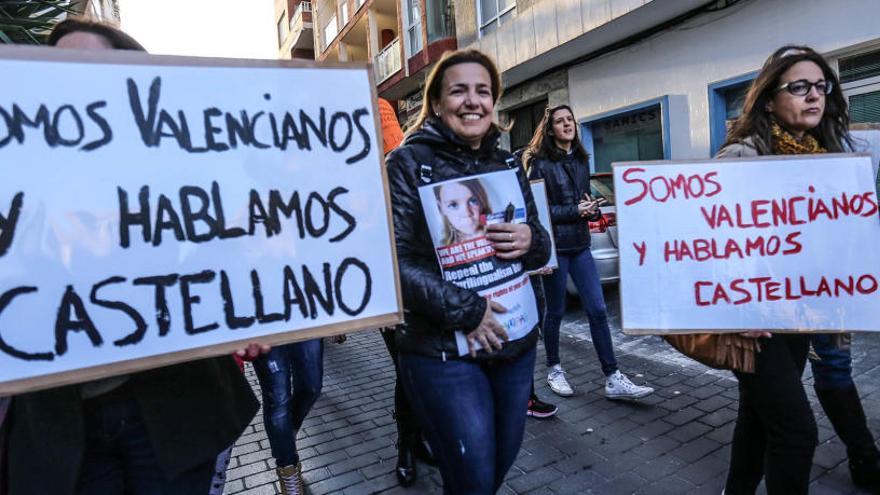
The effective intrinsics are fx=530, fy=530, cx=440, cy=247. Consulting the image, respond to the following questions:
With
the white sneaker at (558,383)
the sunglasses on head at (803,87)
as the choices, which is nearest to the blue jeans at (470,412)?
the sunglasses on head at (803,87)

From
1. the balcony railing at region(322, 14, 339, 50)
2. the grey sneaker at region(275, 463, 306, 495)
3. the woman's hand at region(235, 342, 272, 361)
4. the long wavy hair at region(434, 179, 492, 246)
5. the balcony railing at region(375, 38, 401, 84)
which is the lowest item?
the grey sneaker at region(275, 463, 306, 495)

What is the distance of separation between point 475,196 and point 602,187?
4.80m

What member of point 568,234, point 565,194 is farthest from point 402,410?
point 565,194

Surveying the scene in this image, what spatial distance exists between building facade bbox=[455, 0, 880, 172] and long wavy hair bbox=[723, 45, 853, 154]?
4.23 metres

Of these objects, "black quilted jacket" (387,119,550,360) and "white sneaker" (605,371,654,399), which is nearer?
"black quilted jacket" (387,119,550,360)

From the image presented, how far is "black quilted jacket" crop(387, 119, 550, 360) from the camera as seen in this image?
1637 millimetres

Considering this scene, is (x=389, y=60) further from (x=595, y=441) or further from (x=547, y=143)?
(x=595, y=441)

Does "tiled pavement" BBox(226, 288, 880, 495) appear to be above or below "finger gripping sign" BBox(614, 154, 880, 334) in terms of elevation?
below

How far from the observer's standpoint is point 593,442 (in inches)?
123

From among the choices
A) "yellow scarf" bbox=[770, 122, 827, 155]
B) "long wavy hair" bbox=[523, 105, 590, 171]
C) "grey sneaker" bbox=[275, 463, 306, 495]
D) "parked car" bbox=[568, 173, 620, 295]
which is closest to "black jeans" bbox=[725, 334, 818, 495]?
"yellow scarf" bbox=[770, 122, 827, 155]

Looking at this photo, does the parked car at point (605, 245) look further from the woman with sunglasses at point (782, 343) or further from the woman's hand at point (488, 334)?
the woman's hand at point (488, 334)

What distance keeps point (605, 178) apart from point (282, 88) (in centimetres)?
546

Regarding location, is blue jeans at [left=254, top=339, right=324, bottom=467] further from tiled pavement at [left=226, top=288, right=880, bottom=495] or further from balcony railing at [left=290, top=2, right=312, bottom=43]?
balcony railing at [left=290, top=2, right=312, bottom=43]

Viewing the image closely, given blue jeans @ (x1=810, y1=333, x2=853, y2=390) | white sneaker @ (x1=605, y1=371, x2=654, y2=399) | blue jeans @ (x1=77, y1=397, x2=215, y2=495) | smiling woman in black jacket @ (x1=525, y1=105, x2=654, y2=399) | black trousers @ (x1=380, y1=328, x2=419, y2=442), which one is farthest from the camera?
smiling woman in black jacket @ (x1=525, y1=105, x2=654, y2=399)
